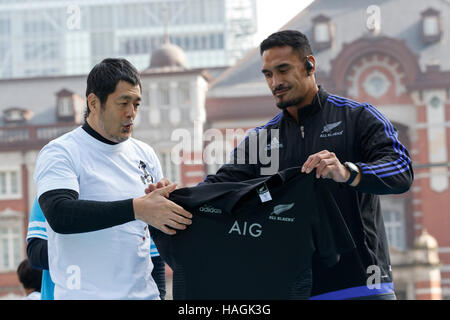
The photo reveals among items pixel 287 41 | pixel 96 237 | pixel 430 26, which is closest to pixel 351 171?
pixel 287 41

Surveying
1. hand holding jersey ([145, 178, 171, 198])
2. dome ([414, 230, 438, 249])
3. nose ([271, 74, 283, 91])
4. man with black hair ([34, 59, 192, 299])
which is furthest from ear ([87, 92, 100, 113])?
dome ([414, 230, 438, 249])

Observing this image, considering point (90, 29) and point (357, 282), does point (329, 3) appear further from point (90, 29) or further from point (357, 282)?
point (90, 29)

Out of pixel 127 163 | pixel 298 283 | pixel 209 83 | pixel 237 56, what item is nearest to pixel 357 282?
pixel 298 283

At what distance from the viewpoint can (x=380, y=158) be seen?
11.1ft

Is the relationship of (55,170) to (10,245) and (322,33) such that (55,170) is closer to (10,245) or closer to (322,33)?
(10,245)

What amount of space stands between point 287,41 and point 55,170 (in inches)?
46.7

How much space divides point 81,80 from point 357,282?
1599 inches

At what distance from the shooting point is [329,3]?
39688mm

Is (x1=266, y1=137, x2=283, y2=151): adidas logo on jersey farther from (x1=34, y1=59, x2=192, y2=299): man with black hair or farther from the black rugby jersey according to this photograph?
(x1=34, y1=59, x2=192, y2=299): man with black hair

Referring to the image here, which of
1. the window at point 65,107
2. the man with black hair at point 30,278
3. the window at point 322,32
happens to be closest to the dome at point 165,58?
the window at point 65,107

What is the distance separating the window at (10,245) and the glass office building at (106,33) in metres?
47.9

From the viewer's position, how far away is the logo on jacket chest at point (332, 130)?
354cm

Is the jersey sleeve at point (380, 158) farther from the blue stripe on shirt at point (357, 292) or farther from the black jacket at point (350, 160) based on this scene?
the blue stripe on shirt at point (357, 292)

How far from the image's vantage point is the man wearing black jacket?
10.8ft
